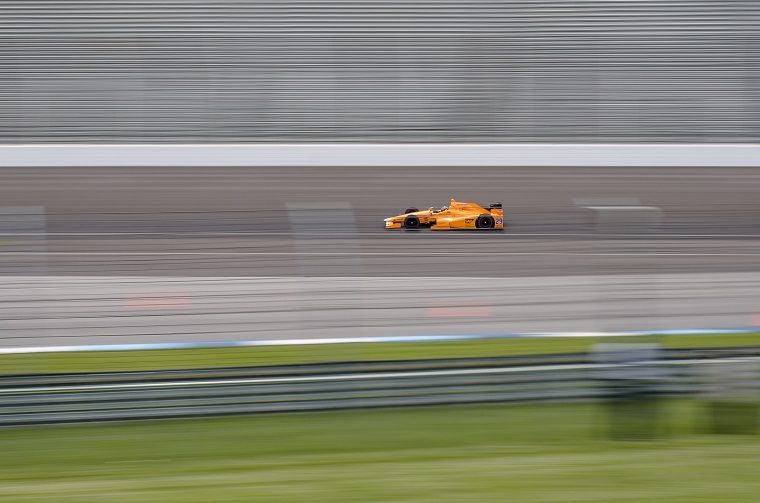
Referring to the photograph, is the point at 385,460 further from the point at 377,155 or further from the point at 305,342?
the point at 377,155

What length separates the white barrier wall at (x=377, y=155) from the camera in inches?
490

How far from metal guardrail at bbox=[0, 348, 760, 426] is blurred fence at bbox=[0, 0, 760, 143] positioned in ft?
29.1

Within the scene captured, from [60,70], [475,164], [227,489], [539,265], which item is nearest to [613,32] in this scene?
[475,164]

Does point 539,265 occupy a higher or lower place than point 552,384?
higher

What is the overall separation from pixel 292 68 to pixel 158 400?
31.6 feet

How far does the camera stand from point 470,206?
10625mm

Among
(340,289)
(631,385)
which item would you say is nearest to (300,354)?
(340,289)

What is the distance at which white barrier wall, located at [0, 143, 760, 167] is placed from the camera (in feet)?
40.9

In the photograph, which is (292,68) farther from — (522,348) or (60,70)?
(522,348)

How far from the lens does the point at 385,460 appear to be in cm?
352

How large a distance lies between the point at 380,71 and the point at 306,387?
9602 mm

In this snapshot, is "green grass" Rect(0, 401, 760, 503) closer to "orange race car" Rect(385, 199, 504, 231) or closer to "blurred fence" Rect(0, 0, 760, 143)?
"orange race car" Rect(385, 199, 504, 231)

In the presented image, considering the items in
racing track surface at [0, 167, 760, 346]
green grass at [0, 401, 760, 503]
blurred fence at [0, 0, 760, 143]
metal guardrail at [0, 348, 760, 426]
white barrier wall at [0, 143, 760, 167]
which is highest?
blurred fence at [0, 0, 760, 143]

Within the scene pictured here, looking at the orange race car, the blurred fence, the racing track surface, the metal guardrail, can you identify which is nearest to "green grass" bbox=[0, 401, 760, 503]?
the metal guardrail
